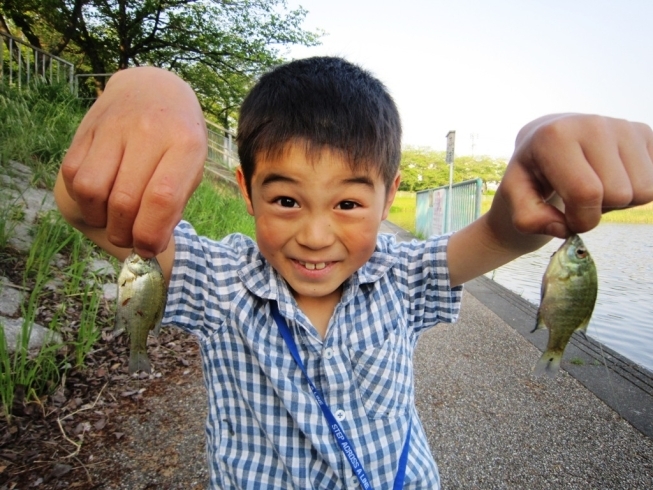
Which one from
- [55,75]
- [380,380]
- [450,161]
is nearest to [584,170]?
[380,380]

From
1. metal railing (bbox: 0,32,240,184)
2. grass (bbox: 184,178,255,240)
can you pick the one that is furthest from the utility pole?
metal railing (bbox: 0,32,240,184)

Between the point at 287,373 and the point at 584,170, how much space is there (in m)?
1.01

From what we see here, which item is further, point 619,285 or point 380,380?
point 619,285

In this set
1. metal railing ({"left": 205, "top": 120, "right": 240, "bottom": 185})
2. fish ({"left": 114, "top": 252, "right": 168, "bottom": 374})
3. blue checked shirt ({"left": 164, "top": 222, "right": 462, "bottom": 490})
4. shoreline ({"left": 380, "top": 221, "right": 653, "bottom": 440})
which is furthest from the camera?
metal railing ({"left": 205, "top": 120, "right": 240, "bottom": 185})

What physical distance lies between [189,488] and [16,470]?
84 cm

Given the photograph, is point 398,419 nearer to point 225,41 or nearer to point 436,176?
point 225,41

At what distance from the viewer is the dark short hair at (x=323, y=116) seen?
1.28 m

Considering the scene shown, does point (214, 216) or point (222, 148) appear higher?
point (222, 148)

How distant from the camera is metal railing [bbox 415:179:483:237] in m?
Result: 8.34

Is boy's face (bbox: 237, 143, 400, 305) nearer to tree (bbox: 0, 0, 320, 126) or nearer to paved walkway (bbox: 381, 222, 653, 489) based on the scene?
paved walkway (bbox: 381, 222, 653, 489)

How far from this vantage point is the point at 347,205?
4.11 ft

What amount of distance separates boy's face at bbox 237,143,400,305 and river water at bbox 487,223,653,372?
162 centimetres

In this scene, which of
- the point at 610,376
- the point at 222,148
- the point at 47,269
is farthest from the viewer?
the point at 222,148

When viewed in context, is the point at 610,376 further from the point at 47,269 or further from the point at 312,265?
the point at 47,269
